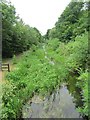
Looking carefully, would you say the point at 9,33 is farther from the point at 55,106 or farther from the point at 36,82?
the point at 55,106

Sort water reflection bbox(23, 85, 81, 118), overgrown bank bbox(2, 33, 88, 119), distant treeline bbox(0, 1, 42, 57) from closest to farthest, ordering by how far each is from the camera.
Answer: overgrown bank bbox(2, 33, 88, 119), water reflection bbox(23, 85, 81, 118), distant treeline bbox(0, 1, 42, 57)

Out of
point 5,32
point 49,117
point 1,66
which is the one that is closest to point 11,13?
point 5,32

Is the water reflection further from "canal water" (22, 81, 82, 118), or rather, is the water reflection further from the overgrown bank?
the overgrown bank

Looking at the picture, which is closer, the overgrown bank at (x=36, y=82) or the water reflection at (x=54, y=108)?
the overgrown bank at (x=36, y=82)

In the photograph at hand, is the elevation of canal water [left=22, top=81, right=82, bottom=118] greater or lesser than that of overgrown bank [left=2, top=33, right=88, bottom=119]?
lesser

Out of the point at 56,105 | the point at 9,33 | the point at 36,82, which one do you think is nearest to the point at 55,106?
the point at 56,105

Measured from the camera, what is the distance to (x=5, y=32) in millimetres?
22656

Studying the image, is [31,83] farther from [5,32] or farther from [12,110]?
[5,32]

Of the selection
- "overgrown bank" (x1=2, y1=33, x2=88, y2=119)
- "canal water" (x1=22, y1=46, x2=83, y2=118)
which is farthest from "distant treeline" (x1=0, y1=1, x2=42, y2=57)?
"canal water" (x1=22, y1=46, x2=83, y2=118)

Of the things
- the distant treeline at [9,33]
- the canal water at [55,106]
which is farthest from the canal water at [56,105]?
the distant treeline at [9,33]

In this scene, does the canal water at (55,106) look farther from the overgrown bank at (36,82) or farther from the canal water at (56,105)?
the overgrown bank at (36,82)

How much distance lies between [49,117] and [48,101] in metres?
1.64

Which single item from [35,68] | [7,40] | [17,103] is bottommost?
[17,103]

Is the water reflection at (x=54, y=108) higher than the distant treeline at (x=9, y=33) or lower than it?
lower
